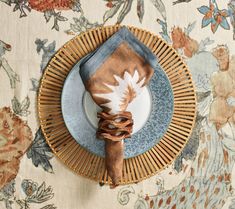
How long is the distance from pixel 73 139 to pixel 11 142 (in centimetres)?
12

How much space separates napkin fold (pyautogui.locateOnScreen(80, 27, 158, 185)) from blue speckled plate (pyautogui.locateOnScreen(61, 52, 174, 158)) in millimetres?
49

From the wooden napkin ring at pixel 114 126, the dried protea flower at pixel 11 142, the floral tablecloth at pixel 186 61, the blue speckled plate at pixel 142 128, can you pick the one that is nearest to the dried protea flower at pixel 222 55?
the floral tablecloth at pixel 186 61

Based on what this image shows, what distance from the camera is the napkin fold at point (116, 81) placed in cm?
78

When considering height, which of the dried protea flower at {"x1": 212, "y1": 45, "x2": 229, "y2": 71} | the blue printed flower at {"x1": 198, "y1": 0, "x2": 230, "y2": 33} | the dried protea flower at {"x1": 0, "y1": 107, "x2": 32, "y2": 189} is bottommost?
the dried protea flower at {"x1": 0, "y1": 107, "x2": 32, "y2": 189}

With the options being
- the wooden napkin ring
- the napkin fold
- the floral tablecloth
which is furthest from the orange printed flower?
the wooden napkin ring

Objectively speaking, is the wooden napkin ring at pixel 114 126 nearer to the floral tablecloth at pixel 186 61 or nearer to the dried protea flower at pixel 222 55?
the floral tablecloth at pixel 186 61

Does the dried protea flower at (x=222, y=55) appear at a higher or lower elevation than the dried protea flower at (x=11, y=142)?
higher

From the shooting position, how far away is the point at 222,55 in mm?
903

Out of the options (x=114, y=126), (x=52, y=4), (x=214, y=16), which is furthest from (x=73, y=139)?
(x=214, y=16)

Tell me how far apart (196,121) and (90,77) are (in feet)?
0.82

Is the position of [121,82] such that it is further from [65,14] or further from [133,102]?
[65,14]

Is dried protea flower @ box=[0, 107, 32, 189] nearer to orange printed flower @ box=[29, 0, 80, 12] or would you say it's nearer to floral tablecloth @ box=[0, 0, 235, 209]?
floral tablecloth @ box=[0, 0, 235, 209]

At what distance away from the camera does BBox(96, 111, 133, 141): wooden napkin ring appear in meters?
0.78

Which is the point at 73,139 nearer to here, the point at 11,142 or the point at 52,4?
the point at 11,142
